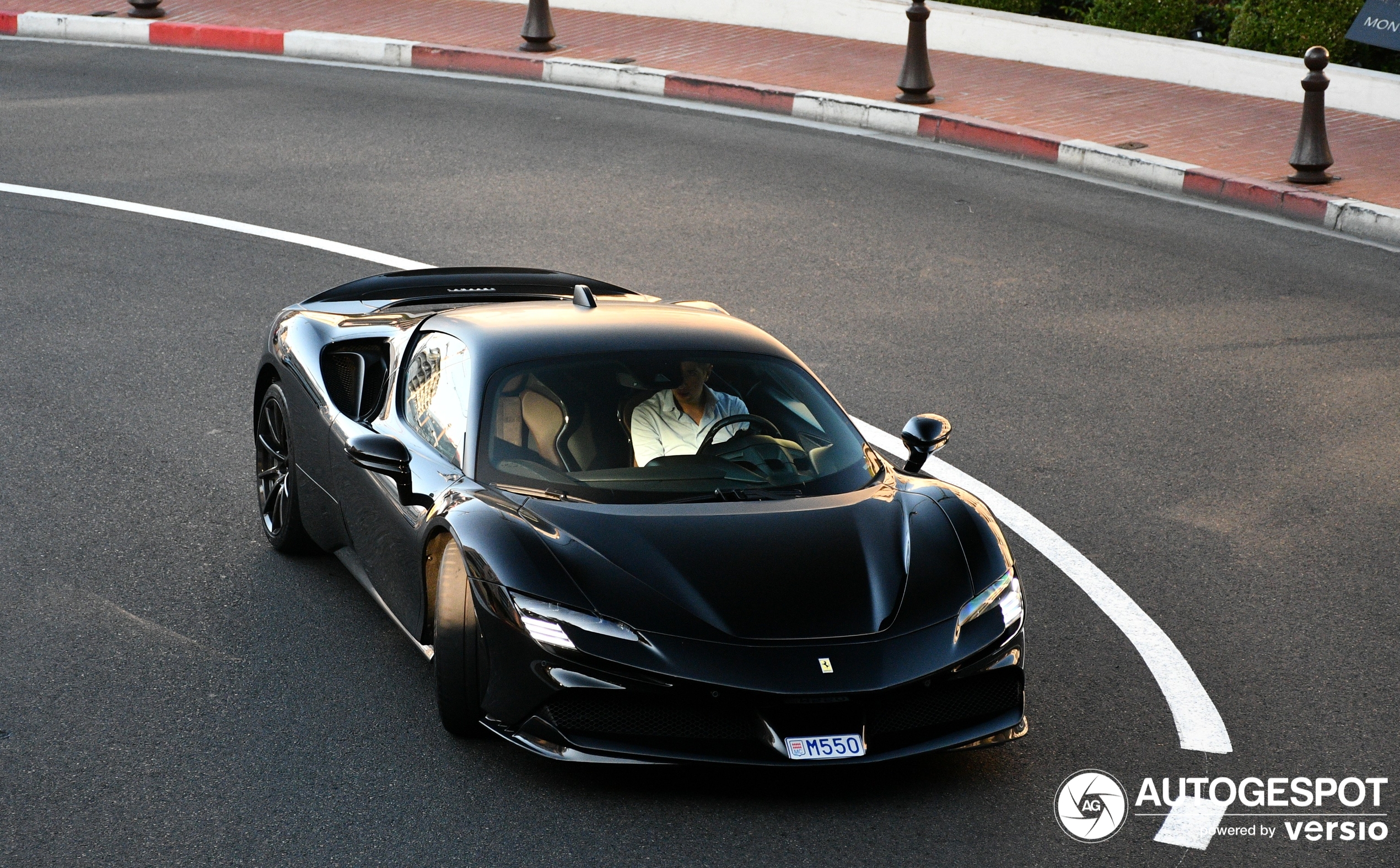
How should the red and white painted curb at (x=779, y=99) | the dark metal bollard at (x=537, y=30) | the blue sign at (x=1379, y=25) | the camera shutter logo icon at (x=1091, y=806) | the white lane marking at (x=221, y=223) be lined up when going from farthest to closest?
the dark metal bollard at (x=537, y=30) < the blue sign at (x=1379, y=25) < the red and white painted curb at (x=779, y=99) < the white lane marking at (x=221, y=223) < the camera shutter logo icon at (x=1091, y=806)

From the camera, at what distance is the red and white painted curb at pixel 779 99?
1261 cm

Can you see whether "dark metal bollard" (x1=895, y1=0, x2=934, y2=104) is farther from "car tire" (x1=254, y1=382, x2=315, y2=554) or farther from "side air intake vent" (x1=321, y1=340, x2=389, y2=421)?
"side air intake vent" (x1=321, y1=340, x2=389, y2=421)

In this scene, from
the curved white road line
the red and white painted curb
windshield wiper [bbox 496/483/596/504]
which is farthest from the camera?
the red and white painted curb

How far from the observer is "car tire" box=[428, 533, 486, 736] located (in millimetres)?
5109

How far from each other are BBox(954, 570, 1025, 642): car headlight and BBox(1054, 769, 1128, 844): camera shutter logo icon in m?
0.53

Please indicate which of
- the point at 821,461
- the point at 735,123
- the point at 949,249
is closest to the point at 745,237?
the point at 949,249

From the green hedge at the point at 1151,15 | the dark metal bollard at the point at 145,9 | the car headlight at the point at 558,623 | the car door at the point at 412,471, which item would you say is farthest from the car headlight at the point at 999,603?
the dark metal bollard at the point at 145,9

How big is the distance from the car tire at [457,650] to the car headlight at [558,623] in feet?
0.79

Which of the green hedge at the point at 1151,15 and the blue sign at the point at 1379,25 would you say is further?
the green hedge at the point at 1151,15

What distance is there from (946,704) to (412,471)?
2.06 meters

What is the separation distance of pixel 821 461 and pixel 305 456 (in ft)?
7.07

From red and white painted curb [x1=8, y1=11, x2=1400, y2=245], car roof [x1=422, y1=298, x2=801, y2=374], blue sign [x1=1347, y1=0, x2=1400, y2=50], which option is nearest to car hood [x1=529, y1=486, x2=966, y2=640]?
car roof [x1=422, y1=298, x2=801, y2=374]

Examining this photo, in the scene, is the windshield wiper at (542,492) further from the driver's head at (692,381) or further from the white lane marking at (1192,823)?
the white lane marking at (1192,823)

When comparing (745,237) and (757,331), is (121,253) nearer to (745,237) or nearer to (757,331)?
(745,237)
